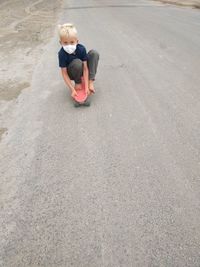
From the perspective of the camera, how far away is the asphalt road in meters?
2.67

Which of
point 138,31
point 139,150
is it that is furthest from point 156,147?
point 138,31

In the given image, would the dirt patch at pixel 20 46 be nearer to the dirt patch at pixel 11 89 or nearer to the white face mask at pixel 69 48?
the dirt patch at pixel 11 89

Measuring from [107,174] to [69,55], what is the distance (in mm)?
2359

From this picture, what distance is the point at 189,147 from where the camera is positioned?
385 centimetres

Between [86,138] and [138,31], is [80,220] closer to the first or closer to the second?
[86,138]

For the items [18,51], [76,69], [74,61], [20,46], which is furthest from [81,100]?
[20,46]

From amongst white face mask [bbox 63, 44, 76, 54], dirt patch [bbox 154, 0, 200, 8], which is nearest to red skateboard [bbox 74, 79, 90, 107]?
white face mask [bbox 63, 44, 76, 54]

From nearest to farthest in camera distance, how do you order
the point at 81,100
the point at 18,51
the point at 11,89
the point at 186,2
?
the point at 81,100 → the point at 11,89 → the point at 18,51 → the point at 186,2

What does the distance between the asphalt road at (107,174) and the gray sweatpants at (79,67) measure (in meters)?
0.40

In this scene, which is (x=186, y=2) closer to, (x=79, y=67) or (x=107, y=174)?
(x=79, y=67)

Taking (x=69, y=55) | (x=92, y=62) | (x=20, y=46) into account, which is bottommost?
(x=20, y=46)

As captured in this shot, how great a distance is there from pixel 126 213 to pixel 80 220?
15.7 inches

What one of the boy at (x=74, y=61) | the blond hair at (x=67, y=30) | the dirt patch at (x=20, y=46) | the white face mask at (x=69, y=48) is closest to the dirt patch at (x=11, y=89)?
the dirt patch at (x=20, y=46)

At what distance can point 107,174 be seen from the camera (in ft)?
11.6
